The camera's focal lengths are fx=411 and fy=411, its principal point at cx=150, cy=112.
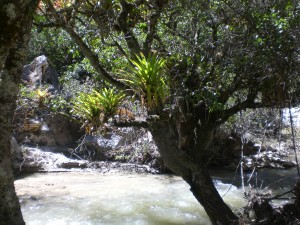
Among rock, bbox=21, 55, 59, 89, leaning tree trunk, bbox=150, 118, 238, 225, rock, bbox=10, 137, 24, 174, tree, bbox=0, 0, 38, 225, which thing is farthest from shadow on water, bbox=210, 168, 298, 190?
tree, bbox=0, 0, 38, 225

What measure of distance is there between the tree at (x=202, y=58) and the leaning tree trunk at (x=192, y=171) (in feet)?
0.04

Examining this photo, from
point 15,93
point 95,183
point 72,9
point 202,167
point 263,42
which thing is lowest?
point 95,183

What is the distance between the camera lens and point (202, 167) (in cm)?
524

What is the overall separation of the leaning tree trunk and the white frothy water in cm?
149

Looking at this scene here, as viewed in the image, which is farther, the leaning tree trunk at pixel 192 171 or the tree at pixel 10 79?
the leaning tree trunk at pixel 192 171

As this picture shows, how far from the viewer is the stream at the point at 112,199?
21.9ft

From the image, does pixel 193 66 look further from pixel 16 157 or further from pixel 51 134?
pixel 51 134

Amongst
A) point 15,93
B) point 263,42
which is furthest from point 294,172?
point 15,93

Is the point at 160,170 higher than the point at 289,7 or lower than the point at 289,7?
lower

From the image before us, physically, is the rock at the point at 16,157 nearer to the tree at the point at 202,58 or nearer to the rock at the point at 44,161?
the rock at the point at 44,161

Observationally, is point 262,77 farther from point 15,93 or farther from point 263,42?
point 15,93

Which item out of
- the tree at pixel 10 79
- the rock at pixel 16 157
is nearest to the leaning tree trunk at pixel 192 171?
the tree at pixel 10 79

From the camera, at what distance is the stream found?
667 cm

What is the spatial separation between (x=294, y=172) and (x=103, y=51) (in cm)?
574
